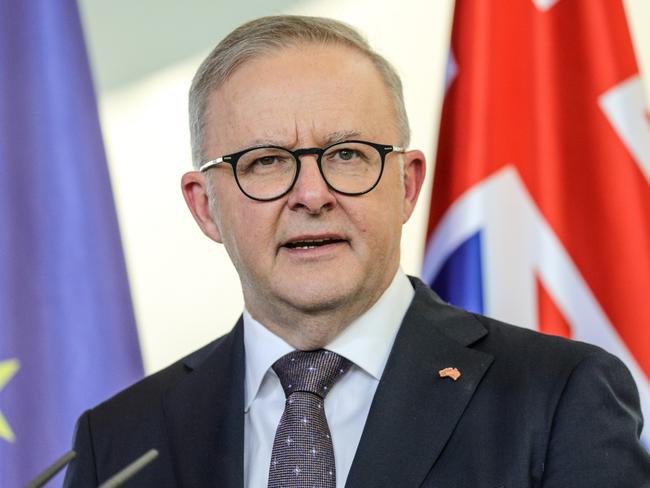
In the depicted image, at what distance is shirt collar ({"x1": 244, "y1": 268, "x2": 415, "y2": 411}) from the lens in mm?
1973

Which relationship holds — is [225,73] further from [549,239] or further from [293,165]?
[549,239]

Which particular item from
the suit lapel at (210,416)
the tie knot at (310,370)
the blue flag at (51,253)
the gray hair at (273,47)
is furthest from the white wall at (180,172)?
the tie knot at (310,370)

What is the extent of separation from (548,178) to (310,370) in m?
1.00

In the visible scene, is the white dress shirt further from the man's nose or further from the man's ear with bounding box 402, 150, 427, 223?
the man's nose

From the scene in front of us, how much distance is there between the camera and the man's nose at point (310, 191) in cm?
185

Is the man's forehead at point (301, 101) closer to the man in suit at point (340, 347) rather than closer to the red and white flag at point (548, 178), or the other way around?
the man in suit at point (340, 347)

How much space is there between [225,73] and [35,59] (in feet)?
3.36

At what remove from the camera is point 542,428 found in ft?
5.82

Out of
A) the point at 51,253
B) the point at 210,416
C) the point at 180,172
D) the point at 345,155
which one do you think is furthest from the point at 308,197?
the point at 180,172

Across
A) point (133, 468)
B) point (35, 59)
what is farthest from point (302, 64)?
point (35, 59)

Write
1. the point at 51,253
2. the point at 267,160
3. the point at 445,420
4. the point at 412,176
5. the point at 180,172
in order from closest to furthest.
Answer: the point at 445,420 < the point at 267,160 < the point at 412,176 < the point at 51,253 < the point at 180,172

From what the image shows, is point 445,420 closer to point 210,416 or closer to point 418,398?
point 418,398

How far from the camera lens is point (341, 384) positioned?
6.47 ft

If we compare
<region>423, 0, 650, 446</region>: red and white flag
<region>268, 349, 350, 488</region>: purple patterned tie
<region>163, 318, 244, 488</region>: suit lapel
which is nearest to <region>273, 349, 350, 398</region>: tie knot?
<region>268, 349, 350, 488</region>: purple patterned tie
